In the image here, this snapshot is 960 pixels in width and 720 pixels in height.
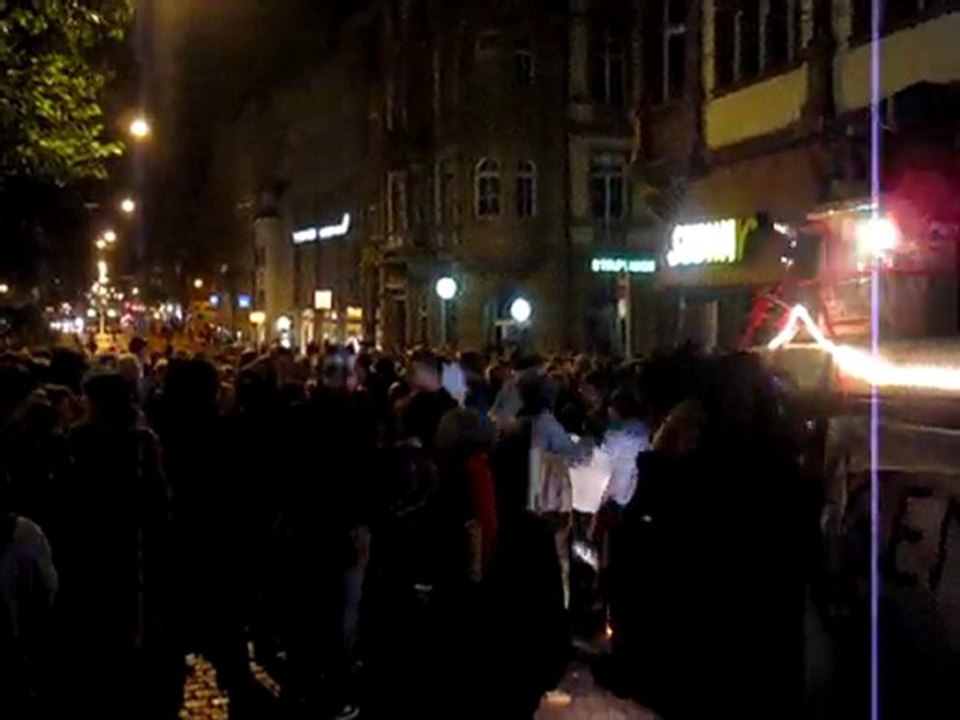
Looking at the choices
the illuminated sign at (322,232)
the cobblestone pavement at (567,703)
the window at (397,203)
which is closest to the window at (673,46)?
the cobblestone pavement at (567,703)

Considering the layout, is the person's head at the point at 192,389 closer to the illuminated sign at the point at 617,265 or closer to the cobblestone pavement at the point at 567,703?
the cobblestone pavement at the point at 567,703

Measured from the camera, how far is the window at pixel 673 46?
2803 cm

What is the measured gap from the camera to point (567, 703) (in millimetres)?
9602

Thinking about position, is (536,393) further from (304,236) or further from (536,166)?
(304,236)

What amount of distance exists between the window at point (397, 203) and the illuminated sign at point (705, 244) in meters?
25.8

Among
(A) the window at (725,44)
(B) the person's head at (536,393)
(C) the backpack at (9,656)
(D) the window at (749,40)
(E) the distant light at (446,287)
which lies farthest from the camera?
(E) the distant light at (446,287)

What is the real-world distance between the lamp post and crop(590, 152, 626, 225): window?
4625 mm

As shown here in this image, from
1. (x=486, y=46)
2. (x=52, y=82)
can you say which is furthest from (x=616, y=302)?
(x=52, y=82)

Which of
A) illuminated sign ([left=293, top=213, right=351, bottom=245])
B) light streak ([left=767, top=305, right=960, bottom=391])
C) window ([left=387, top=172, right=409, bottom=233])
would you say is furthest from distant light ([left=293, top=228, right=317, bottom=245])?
light streak ([left=767, top=305, right=960, bottom=391])

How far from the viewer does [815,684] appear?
4348 mm

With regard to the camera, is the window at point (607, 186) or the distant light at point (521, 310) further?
the window at point (607, 186)

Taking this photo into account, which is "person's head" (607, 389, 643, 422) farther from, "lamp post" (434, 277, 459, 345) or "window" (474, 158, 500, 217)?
"window" (474, 158, 500, 217)

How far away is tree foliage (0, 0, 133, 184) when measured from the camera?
14.8 meters

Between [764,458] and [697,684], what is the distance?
656mm
